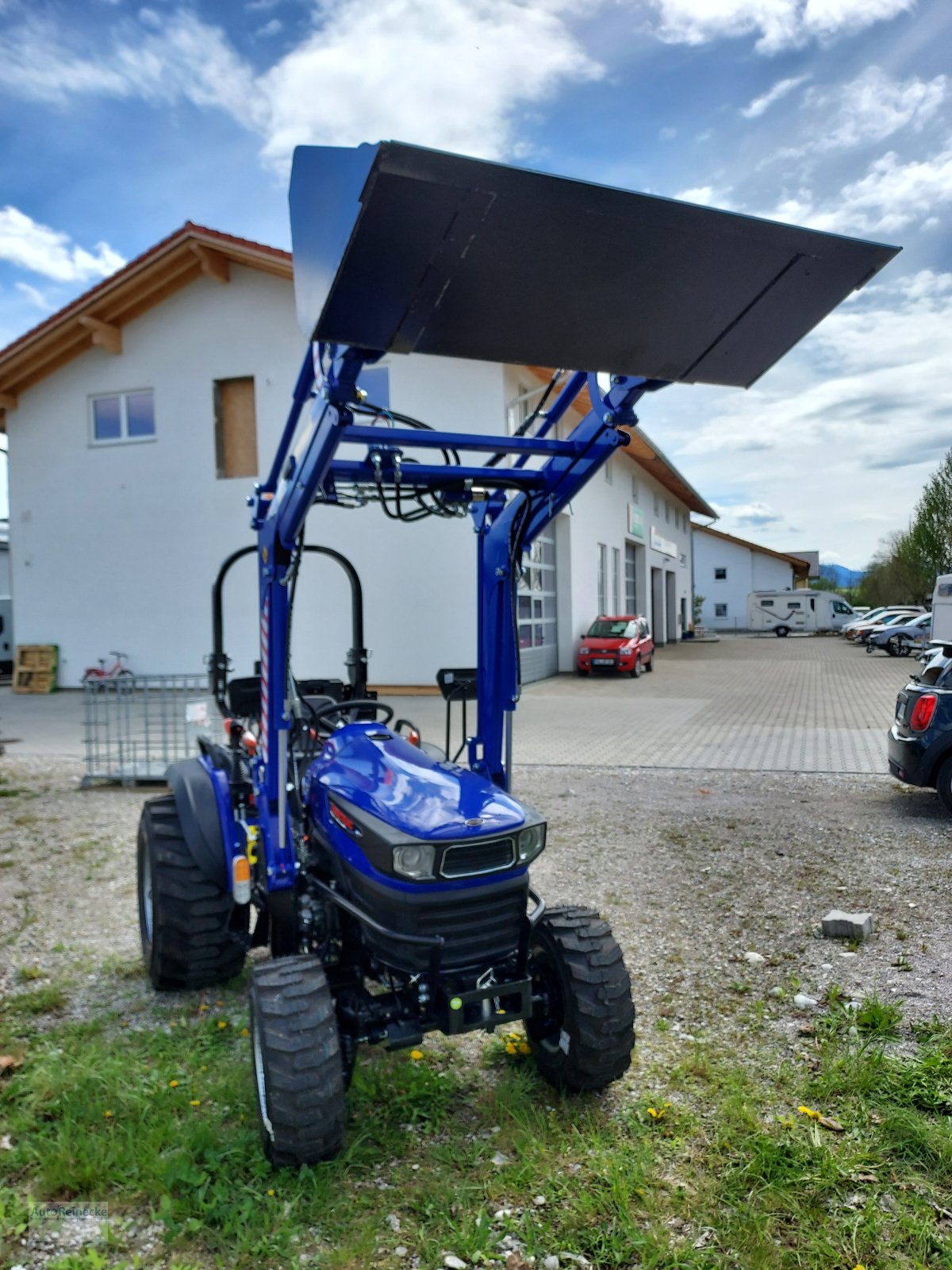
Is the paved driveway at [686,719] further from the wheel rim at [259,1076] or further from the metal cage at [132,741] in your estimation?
the wheel rim at [259,1076]

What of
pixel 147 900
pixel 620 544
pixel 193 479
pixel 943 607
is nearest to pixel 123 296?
pixel 193 479

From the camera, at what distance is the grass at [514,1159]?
8.18ft

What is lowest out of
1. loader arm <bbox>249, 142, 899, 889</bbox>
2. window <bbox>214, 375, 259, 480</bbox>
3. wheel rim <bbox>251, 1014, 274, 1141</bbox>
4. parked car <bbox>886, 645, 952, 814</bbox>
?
wheel rim <bbox>251, 1014, 274, 1141</bbox>

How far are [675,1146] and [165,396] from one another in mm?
17055

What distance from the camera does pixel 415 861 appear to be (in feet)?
8.97

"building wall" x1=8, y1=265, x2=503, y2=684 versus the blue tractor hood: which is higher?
"building wall" x1=8, y1=265, x2=503, y2=684

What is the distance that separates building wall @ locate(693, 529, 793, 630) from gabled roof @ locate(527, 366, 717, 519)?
19755 mm

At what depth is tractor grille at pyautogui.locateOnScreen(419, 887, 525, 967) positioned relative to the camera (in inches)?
110

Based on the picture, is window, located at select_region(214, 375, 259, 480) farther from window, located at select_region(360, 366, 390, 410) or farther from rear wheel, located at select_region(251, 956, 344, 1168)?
rear wheel, located at select_region(251, 956, 344, 1168)

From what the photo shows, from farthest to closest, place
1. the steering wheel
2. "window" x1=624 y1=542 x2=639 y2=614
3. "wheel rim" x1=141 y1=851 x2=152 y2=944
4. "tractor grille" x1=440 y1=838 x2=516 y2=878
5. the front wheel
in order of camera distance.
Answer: "window" x1=624 y1=542 x2=639 y2=614, "wheel rim" x1=141 y1=851 x2=152 y2=944, the steering wheel, the front wheel, "tractor grille" x1=440 y1=838 x2=516 y2=878

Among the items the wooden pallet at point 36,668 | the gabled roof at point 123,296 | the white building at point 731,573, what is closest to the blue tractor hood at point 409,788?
the gabled roof at point 123,296

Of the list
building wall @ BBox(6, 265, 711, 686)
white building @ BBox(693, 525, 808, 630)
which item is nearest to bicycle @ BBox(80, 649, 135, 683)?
building wall @ BBox(6, 265, 711, 686)

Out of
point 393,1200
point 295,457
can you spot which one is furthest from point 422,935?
point 295,457

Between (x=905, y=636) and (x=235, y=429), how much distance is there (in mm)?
21489
